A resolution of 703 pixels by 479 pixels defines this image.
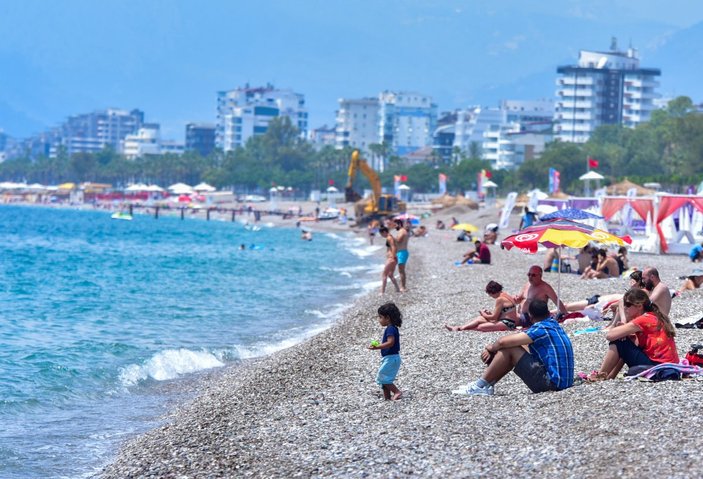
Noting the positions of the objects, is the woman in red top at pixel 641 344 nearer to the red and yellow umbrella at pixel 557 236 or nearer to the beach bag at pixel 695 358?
the beach bag at pixel 695 358

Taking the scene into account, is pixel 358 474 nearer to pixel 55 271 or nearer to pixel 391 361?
pixel 391 361

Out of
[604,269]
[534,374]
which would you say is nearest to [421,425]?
[534,374]

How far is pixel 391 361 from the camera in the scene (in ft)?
39.5

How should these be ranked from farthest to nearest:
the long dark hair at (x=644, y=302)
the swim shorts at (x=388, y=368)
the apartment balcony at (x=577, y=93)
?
the apartment balcony at (x=577, y=93) < the swim shorts at (x=388, y=368) < the long dark hair at (x=644, y=302)

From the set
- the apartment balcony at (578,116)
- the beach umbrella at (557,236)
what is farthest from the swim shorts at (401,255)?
the apartment balcony at (578,116)

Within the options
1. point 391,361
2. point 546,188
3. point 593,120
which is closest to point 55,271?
point 391,361

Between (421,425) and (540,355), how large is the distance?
1.49 metres

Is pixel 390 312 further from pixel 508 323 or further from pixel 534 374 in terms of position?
pixel 508 323

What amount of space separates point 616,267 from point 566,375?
15.2 metres

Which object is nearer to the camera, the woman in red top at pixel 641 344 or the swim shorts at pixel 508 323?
the woman in red top at pixel 641 344

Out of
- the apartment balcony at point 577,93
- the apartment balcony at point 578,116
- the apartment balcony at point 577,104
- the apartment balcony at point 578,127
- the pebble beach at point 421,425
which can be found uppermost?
the apartment balcony at point 577,93

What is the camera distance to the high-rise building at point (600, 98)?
7288 inches

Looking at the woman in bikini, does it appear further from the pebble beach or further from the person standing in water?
the person standing in water

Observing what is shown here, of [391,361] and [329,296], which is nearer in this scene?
[391,361]
